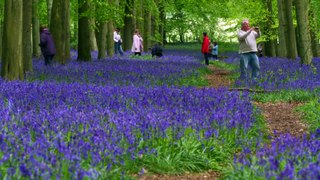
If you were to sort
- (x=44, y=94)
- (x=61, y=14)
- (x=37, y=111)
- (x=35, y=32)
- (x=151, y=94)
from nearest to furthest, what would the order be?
1. (x=37, y=111)
2. (x=44, y=94)
3. (x=151, y=94)
4. (x=61, y=14)
5. (x=35, y=32)

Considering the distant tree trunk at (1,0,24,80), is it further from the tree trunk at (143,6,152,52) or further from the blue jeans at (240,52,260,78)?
the tree trunk at (143,6,152,52)

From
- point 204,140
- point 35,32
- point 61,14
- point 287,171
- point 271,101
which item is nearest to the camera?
point 287,171

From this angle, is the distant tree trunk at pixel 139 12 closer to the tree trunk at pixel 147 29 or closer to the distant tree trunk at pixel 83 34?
the tree trunk at pixel 147 29

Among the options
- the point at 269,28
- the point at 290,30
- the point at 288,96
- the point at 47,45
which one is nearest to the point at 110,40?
the point at 47,45

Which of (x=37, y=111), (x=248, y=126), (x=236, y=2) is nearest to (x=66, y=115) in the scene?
(x=37, y=111)

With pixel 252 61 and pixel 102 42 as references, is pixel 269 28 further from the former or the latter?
pixel 252 61

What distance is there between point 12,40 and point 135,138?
Answer: 280 inches

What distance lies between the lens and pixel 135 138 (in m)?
5.57

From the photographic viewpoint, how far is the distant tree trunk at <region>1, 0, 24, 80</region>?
11594 mm

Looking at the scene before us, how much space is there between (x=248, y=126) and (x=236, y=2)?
27.9 m

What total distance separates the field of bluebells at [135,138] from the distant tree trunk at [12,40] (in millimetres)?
2304

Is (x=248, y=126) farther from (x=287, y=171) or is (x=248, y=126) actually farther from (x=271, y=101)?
(x=271, y=101)

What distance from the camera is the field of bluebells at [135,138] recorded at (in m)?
4.23

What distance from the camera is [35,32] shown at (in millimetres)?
26875
